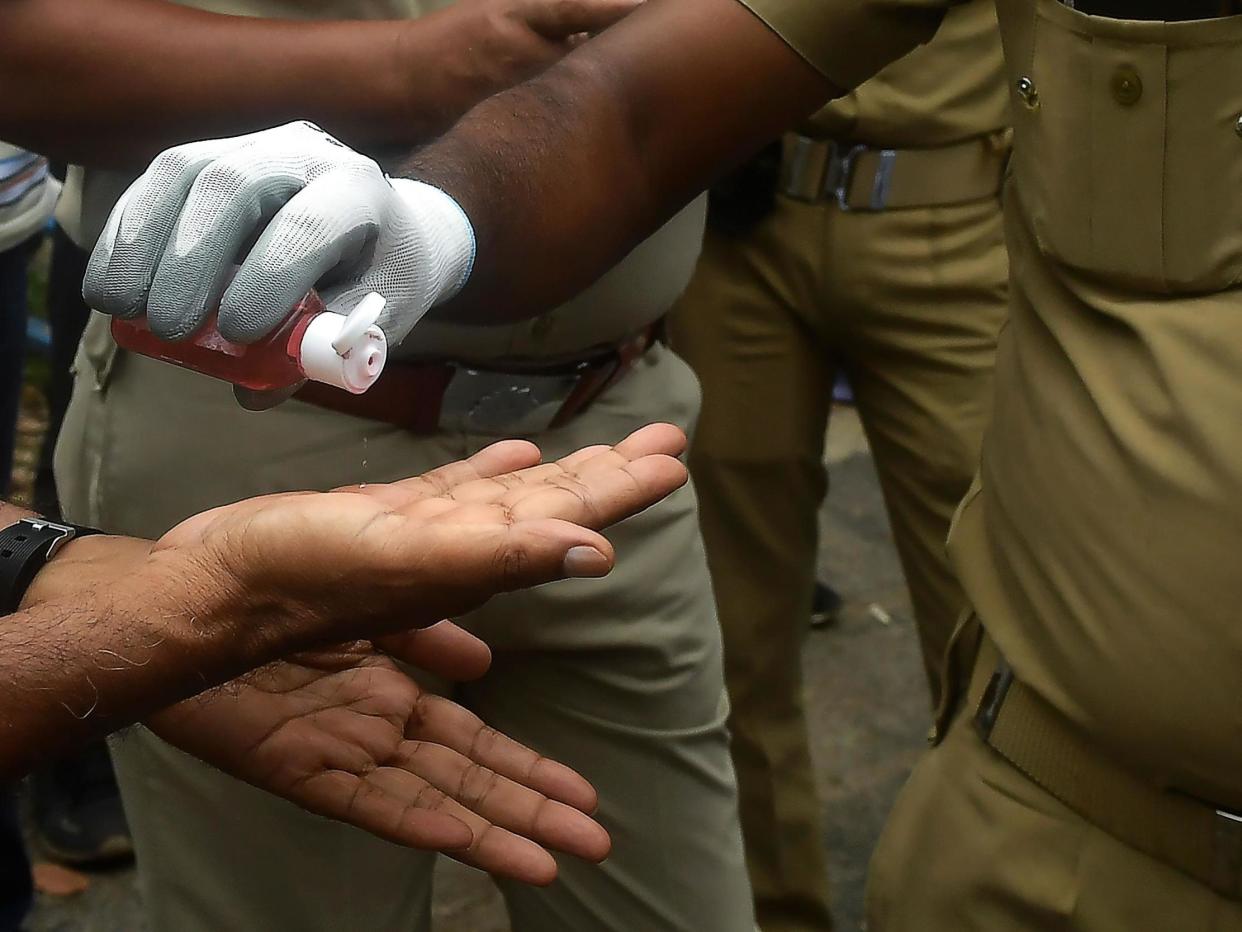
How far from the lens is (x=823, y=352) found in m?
2.31

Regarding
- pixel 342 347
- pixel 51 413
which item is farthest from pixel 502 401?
pixel 51 413

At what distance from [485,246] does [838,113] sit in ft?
3.35

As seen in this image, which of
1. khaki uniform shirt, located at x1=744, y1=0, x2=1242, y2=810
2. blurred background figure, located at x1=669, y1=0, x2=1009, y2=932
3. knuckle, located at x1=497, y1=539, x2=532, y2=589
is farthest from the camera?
blurred background figure, located at x1=669, y1=0, x2=1009, y2=932

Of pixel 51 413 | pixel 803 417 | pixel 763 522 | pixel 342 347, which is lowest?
pixel 51 413

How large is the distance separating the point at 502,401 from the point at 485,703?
314 mm

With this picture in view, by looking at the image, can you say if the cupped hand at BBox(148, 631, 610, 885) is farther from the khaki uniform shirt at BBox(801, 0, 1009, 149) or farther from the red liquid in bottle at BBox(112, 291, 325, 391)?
the khaki uniform shirt at BBox(801, 0, 1009, 149)

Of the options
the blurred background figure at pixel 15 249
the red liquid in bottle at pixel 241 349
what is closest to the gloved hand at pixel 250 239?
the red liquid in bottle at pixel 241 349

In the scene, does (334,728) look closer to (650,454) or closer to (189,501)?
(189,501)

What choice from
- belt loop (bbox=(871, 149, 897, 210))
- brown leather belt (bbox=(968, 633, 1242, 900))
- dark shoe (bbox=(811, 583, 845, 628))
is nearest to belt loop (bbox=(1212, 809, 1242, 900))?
brown leather belt (bbox=(968, 633, 1242, 900))

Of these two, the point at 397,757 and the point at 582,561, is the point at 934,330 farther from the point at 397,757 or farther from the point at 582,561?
the point at 582,561

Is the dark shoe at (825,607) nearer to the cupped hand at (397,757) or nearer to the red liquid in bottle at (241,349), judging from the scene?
the cupped hand at (397,757)

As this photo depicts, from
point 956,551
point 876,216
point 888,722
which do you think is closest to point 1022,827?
point 956,551

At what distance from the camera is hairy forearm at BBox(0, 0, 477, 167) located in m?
1.29

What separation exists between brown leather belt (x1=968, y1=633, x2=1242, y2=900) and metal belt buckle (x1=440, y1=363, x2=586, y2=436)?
1.58ft
